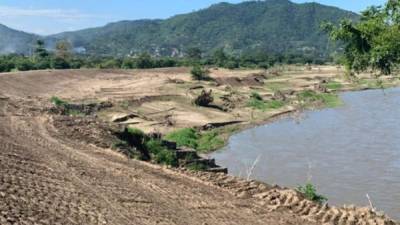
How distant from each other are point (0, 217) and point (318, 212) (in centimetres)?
792

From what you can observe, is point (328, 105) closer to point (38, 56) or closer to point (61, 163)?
point (38, 56)

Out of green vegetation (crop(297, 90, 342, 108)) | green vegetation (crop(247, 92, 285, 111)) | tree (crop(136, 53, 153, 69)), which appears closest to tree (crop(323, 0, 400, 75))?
green vegetation (crop(247, 92, 285, 111))

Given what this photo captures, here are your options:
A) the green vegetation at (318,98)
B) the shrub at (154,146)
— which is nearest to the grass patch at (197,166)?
the shrub at (154,146)

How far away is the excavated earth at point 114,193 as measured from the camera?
11789mm

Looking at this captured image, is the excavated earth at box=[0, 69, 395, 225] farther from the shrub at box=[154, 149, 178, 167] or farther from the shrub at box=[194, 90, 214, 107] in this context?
the shrub at box=[194, 90, 214, 107]

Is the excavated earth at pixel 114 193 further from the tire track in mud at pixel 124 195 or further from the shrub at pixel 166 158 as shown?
the shrub at pixel 166 158

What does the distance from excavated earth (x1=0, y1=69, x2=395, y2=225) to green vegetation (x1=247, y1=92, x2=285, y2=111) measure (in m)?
38.2

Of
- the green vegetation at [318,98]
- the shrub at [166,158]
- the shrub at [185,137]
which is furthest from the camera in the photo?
the green vegetation at [318,98]

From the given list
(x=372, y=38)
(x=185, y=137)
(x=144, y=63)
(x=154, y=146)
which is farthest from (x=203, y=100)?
(x=144, y=63)

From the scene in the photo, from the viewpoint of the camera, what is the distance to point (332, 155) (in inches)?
1417

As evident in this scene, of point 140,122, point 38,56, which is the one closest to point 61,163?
point 140,122

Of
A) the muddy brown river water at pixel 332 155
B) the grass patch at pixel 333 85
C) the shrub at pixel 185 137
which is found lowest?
the grass patch at pixel 333 85

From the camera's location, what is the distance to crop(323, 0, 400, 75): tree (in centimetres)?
1489

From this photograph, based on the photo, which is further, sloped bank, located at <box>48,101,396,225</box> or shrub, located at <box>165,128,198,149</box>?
shrub, located at <box>165,128,198,149</box>
